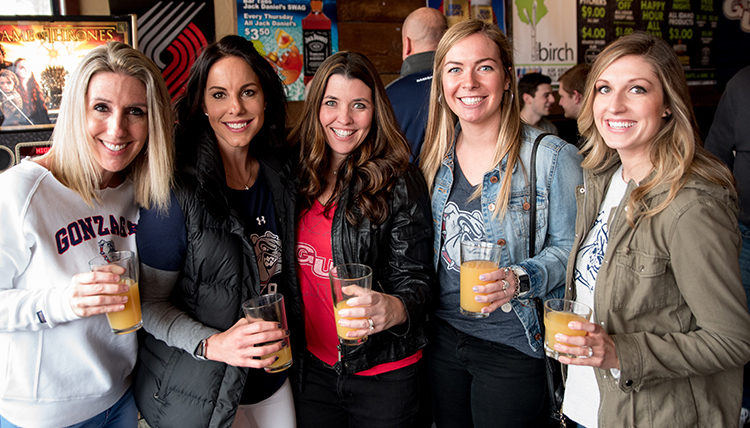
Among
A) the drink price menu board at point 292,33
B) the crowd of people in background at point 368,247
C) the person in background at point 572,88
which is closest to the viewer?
the crowd of people in background at point 368,247

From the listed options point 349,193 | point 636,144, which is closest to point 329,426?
point 349,193

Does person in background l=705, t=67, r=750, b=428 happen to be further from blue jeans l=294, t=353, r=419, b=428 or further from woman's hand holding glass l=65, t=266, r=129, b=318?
woman's hand holding glass l=65, t=266, r=129, b=318

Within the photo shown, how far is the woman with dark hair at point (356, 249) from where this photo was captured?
1729 millimetres

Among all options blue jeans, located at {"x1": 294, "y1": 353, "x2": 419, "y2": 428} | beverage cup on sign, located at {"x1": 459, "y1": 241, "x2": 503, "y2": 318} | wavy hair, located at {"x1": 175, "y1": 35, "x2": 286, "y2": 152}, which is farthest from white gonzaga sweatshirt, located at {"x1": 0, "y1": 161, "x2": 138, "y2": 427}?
beverage cup on sign, located at {"x1": 459, "y1": 241, "x2": 503, "y2": 318}

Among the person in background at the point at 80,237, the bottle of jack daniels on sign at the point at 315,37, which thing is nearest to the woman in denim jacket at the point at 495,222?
the person in background at the point at 80,237

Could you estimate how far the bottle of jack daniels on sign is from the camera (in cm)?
409

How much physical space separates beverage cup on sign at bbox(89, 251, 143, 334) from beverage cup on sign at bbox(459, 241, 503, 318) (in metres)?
0.98

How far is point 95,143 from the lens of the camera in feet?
4.95

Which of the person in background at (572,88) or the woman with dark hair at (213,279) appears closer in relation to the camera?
the woman with dark hair at (213,279)

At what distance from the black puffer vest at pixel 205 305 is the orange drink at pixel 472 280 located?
25.6 inches

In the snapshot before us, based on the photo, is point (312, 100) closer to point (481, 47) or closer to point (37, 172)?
point (481, 47)

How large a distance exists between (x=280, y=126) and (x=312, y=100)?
234 mm

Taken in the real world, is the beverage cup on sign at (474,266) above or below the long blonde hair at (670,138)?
below

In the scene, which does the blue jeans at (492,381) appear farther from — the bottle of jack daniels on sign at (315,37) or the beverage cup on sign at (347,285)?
Answer: the bottle of jack daniels on sign at (315,37)
